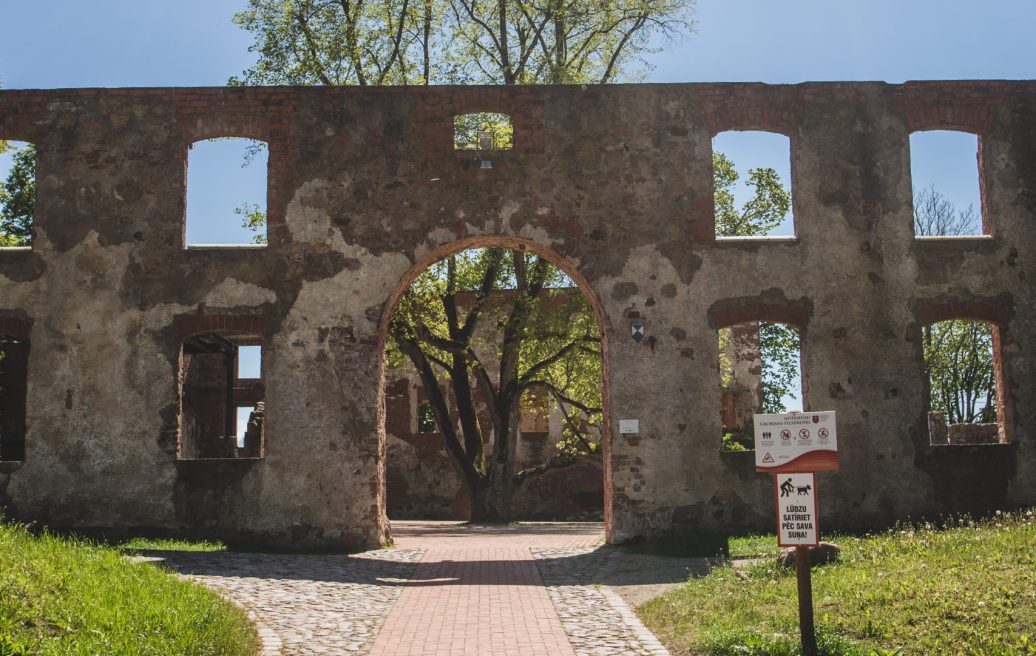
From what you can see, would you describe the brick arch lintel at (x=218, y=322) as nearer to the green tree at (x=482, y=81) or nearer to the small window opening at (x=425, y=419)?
the green tree at (x=482, y=81)

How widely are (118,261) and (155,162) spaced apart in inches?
62.2

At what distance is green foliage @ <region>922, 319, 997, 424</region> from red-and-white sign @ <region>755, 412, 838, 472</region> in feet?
89.9

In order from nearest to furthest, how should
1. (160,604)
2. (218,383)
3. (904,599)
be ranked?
1. (160,604)
2. (904,599)
3. (218,383)

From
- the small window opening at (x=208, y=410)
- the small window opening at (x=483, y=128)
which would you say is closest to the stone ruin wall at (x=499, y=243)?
the small window opening at (x=483, y=128)

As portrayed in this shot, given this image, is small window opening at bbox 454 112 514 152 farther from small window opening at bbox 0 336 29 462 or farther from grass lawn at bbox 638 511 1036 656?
grass lawn at bbox 638 511 1036 656

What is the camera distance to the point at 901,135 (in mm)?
15859

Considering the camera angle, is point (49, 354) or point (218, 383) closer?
point (49, 354)

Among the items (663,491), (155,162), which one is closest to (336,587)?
(663,491)

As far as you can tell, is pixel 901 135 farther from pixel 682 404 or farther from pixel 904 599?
pixel 904 599

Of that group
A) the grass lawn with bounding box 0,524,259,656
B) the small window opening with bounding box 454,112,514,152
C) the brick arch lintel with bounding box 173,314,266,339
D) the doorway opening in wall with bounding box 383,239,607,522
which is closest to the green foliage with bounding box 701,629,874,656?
the grass lawn with bounding box 0,524,259,656

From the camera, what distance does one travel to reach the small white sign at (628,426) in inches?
580

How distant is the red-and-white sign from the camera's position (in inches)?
303

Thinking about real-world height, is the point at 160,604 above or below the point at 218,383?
below

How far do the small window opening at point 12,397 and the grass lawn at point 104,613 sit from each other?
14.6 metres
